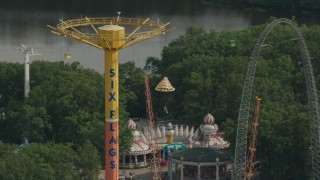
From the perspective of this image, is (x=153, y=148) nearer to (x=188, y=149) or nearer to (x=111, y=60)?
(x=188, y=149)

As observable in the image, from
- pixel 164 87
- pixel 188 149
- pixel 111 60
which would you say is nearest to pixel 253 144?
pixel 188 149

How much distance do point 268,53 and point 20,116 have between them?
3029 centimetres

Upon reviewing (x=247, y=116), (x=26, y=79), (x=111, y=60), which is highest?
(x=111, y=60)

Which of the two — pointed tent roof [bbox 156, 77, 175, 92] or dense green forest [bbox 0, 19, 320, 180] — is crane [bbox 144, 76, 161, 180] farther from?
pointed tent roof [bbox 156, 77, 175, 92]

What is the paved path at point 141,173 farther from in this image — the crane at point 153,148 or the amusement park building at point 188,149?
the amusement park building at point 188,149

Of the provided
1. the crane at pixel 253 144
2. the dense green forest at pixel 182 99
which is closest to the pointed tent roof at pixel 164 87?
the dense green forest at pixel 182 99

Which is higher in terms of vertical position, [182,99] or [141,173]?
[182,99]

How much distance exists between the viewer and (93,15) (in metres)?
184

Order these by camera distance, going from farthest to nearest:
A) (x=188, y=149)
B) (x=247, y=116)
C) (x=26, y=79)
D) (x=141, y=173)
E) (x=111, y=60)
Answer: (x=26, y=79) < (x=141, y=173) < (x=188, y=149) < (x=247, y=116) < (x=111, y=60)

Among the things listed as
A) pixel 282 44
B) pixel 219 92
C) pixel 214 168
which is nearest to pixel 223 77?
pixel 219 92

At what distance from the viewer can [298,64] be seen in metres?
119

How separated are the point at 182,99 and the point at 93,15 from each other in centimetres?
7219

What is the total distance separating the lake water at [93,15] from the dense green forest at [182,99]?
1656 centimetres

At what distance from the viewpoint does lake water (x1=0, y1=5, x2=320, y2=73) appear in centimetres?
14288
